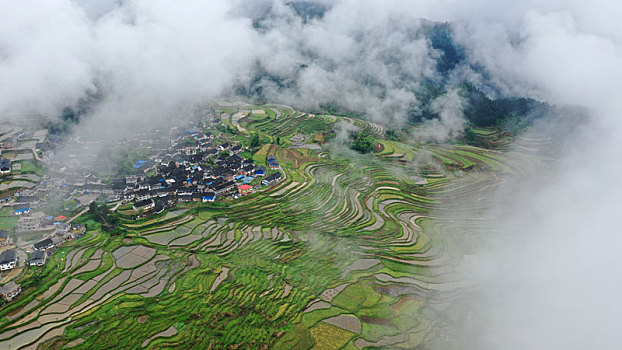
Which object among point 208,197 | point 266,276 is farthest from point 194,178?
point 266,276

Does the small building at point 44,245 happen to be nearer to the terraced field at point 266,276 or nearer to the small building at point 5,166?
the terraced field at point 266,276

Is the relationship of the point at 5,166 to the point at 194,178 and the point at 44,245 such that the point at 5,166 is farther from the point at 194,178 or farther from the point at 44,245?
the point at 194,178

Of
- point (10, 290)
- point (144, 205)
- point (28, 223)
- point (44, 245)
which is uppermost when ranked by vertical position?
point (144, 205)

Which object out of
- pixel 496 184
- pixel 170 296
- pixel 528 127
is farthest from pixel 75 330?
pixel 528 127

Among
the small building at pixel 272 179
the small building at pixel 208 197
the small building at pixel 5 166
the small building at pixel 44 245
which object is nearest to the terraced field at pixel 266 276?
the small building at pixel 272 179

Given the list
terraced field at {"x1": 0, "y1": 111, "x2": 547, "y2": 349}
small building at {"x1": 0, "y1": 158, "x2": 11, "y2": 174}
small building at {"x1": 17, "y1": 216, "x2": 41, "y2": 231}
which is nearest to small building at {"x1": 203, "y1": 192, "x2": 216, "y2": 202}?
terraced field at {"x1": 0, "y1": 111, "x2": 547, "y2": 349}

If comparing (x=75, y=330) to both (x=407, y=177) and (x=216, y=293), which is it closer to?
(x=216, y=293)

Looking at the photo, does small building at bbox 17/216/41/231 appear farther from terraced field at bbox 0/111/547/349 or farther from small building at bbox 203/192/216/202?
small building at bbox 203/192/216/202
